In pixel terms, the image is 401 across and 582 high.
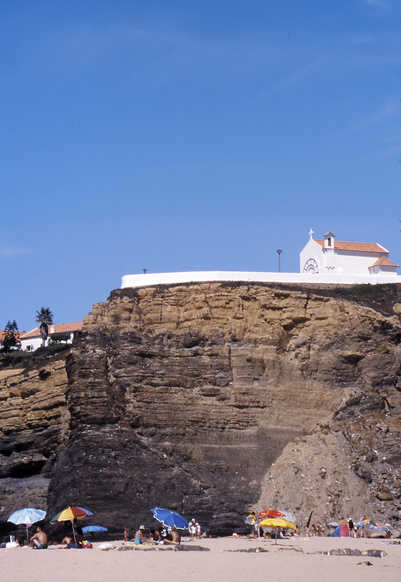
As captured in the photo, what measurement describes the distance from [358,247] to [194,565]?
2962cm

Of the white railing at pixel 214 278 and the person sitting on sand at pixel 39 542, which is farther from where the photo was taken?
the white railing at pixel 214 278

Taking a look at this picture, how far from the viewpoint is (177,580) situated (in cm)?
2070

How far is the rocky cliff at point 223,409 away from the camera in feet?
124

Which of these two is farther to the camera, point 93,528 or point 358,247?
point 358,247

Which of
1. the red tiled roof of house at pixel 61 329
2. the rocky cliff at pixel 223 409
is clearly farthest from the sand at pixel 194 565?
the red tiled roof of house at pixel 61 329

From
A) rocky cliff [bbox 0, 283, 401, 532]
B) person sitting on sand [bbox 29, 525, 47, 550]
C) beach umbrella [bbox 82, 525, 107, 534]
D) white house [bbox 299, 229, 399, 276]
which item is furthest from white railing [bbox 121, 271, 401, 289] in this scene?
person sitting on sand [bbox 29, 525, 47, 550]

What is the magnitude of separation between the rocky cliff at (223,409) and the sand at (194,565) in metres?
9.75

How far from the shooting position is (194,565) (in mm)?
23219

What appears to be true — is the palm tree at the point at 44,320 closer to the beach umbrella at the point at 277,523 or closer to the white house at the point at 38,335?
the white house at the point at 38,335

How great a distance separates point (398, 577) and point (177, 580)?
5380mm

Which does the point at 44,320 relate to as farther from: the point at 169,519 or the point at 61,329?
the point at 169,519

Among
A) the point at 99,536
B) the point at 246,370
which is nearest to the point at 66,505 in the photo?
the point at 99,536

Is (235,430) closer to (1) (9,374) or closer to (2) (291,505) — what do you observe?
(2) (291,505)

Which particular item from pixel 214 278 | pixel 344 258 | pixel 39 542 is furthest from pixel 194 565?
pixel 344 258
